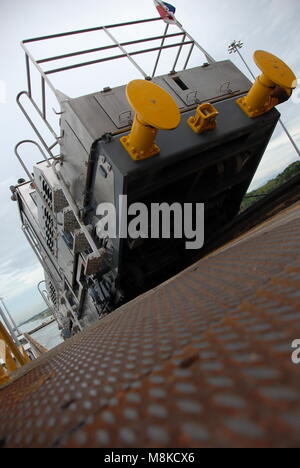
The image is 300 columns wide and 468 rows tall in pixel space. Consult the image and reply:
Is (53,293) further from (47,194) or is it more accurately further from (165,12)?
(165,12)

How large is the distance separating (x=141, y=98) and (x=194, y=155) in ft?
3.61

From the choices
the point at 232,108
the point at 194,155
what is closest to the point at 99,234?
the point at 194,155

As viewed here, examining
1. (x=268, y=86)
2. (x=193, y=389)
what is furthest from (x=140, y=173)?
(x=193, y=389)

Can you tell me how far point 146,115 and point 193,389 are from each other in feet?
8.79

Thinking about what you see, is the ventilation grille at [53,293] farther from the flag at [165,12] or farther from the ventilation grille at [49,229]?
the flag at [165,12]

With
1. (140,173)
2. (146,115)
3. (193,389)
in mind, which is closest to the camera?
(193,389)

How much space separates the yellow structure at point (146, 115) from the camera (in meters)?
2.80

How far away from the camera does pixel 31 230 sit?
7105 mm

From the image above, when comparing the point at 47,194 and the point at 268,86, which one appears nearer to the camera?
the point at 268,86

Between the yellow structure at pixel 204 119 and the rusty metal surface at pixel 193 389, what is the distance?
2908 millimetres

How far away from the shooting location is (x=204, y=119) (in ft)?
11.3

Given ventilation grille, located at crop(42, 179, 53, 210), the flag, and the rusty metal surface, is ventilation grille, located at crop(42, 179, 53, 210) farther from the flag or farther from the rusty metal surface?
the rusty metal surface

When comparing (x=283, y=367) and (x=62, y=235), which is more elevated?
(x=62, y=235)

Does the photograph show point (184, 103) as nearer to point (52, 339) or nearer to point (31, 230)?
point (31, 230)
